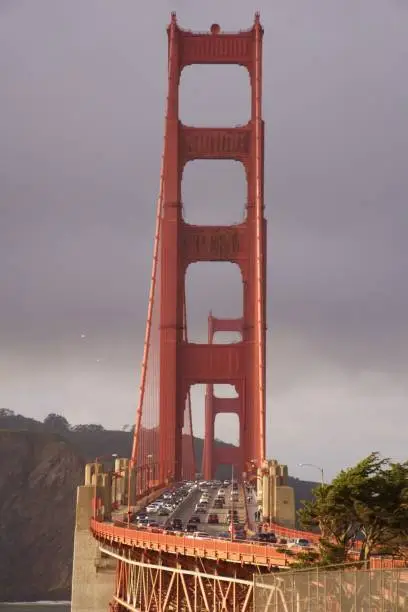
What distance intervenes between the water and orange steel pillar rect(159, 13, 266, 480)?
6308cm

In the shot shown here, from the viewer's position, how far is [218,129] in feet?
334

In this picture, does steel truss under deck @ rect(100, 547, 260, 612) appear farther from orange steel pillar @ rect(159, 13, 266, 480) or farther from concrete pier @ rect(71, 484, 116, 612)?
orange steel pillar @ rect(159, 13, 266, 480)

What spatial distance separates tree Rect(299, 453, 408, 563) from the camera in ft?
136

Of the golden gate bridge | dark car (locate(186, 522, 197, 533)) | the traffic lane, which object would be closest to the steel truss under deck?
dark car (locate(186, 522, 197, 533))

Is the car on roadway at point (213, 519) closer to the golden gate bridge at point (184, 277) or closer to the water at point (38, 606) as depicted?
the golden gate bridge at point (184, 277)

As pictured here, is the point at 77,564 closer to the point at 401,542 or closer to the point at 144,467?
the point at 144,467

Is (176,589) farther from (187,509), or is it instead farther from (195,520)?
(187,509)

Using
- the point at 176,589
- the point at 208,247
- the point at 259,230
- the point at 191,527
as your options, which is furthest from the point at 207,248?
the point at 176,589

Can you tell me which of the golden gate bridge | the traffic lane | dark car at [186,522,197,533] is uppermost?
the golden gate bridge

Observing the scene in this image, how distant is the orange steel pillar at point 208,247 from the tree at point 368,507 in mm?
51613

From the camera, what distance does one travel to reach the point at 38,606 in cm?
16388

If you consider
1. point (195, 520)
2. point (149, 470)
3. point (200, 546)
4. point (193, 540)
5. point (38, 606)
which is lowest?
point (38, 606)

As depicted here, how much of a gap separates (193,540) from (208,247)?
181 ft

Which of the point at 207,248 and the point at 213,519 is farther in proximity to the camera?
the point at 207,248
